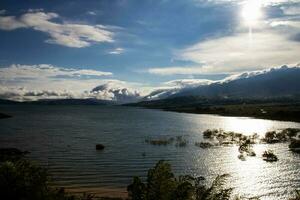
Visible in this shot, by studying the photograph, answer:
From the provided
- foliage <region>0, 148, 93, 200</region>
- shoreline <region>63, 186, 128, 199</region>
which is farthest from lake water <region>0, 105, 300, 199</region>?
foliage <region>0, 148, 93, 200</region>

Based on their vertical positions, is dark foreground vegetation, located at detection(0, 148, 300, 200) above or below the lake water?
above

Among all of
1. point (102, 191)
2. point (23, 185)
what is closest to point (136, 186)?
point (23, 185)

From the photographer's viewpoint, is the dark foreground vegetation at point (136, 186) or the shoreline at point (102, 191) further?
the shoreline at point (102, 191)

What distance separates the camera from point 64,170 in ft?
186

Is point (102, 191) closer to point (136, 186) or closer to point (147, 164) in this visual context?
point (147, 164)

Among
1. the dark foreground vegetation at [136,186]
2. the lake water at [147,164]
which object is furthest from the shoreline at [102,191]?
the dark foreground vegetation at [136,186]

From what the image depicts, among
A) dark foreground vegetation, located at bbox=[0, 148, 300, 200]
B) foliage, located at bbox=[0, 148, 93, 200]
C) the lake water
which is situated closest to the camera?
dark foreground vegetation, located at bbox=[0, 148, 300, 200]

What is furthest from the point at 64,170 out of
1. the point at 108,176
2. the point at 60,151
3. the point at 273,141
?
the point at 273,141

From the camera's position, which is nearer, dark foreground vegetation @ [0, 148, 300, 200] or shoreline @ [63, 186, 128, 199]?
dark foreground vegetation @ [0, 148, 300, 200]

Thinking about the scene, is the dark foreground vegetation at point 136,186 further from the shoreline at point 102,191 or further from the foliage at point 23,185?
the shoreline at point 102,191

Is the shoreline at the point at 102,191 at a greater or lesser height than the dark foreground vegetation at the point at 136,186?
lesser

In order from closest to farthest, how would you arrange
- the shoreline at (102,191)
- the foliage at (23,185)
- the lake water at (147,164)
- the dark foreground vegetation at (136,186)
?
the dark foreground vegetation at (136,186), the foliage at (23,185), the shoreline at (102,191), the lake water at (147,164)

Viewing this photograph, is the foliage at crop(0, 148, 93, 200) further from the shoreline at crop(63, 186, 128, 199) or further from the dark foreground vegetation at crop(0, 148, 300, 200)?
the shoreline at crop(63, 186, 128, 199)

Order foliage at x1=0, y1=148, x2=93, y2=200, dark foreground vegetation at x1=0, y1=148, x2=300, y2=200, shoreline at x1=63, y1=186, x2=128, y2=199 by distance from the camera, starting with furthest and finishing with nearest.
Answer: shoreline at x1=63, y1=186, x2=128, y2=199
foliage at x1=0, y1=148, x2=93, y2=200
dark foreground vegetation at x1=0, y1=148, x2=300, y2=200
